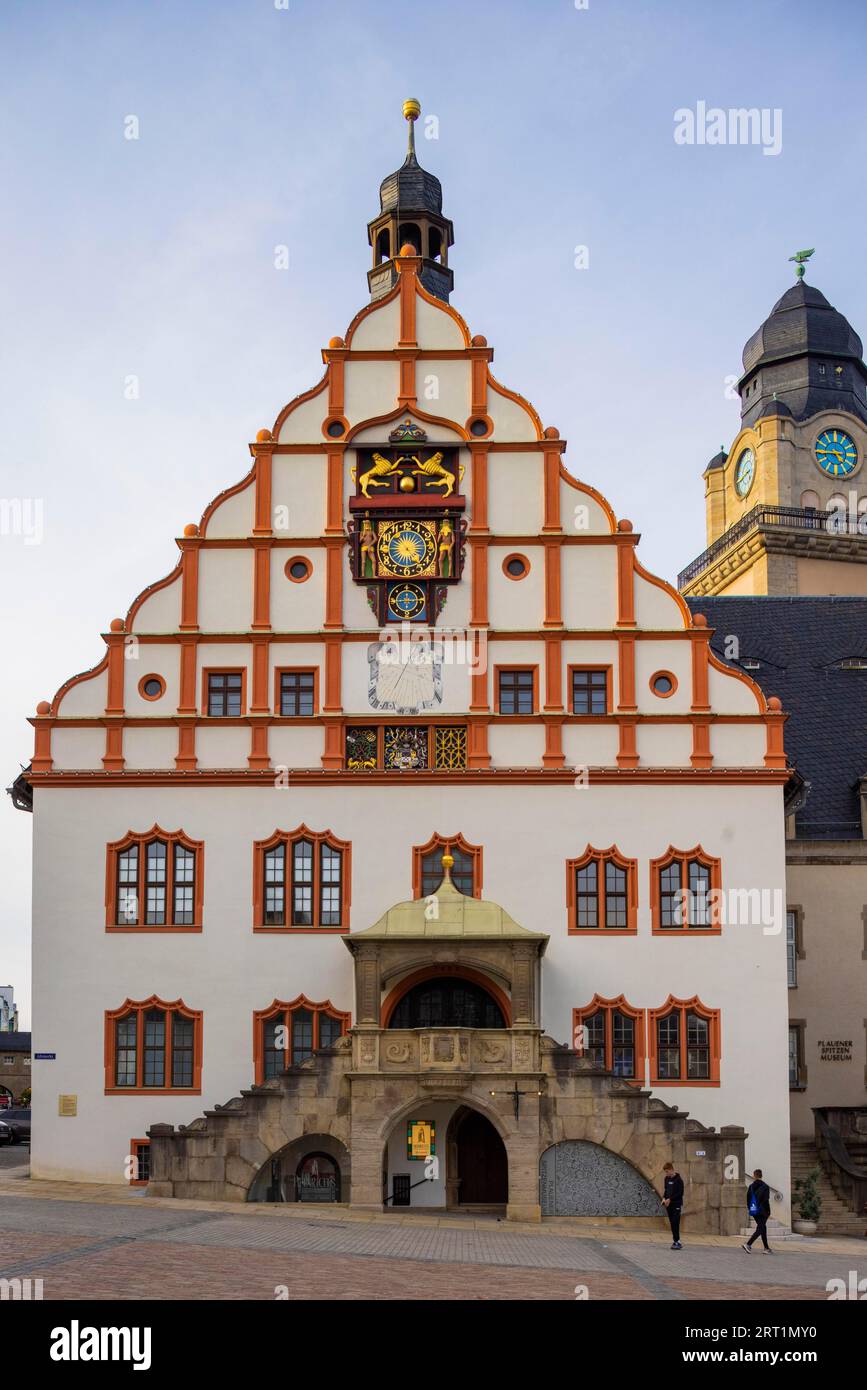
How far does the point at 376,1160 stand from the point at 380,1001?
3.06 m

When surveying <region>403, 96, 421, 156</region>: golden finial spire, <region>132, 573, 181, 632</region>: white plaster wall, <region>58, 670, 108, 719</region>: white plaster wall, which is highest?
<region>403, 96, 421, 156</region>: golden finial spire

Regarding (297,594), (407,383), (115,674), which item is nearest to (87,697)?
(115,674)

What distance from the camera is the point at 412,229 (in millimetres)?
45531

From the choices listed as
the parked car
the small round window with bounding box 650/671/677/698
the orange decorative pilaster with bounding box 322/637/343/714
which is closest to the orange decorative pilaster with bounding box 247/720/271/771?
the orange decorative pilaster with bounding box 322/637/343/714

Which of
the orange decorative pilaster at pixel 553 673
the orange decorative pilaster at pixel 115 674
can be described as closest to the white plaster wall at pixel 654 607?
the orange decorative pilaster at pixel 553 673

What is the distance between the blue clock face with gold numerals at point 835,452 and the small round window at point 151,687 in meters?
37.9

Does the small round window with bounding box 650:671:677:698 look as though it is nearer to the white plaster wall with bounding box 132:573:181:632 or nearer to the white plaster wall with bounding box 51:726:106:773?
the white plaster wall with bounding box 132:573:181:632

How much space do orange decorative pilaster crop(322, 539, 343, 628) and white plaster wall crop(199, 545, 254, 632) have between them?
1.71m

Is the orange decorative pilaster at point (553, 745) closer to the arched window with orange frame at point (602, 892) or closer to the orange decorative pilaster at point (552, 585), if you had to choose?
the arched window with orange frame at point (602, 892)

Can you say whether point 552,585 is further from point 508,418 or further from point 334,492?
point 334,492

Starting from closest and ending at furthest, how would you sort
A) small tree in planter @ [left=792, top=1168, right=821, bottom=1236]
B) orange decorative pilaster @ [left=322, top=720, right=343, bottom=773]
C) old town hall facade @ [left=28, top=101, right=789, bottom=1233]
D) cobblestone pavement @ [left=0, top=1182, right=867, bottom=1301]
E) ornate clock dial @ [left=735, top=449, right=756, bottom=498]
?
cobblestone pavement @ [left=0, top=1182, right=867, bottom=1301]
small tree in planter @ [left=792, top=1168, right=821, bottom=1236]
old town hall facade @ [left=28, top=101, right=789, bottom=1233]
orange decorative pilaster @ [left=322, top=720, right=343, bottom=773]
ornate clock dial @ [left=735, top=449, right=756, bottom=498]

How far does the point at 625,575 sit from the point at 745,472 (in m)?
33.3

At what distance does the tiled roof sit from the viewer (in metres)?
44.2
